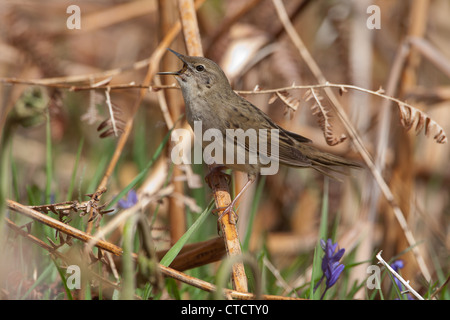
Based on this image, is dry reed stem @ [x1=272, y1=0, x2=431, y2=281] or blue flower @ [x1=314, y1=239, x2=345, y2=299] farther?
dry reed stem @ [x1=272, y1=0, x2=431, y2=281]

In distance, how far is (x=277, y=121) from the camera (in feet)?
14.1

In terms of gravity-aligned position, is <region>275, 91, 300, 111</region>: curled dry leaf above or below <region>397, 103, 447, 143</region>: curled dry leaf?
above

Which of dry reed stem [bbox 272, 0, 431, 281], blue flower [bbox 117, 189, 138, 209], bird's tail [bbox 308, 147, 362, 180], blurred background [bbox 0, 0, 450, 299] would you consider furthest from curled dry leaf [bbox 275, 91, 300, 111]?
blue flower [bbox 117, 189, 138, 209]

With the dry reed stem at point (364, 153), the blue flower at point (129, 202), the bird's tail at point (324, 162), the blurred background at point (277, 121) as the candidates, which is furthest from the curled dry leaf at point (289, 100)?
the blue flower at point (129, 202)

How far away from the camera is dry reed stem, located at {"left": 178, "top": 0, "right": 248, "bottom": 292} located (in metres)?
1.75

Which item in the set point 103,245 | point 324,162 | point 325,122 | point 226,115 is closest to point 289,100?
point 325,122

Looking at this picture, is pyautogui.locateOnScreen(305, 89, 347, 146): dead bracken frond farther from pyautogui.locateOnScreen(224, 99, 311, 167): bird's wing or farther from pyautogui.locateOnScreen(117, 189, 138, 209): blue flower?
pyautogui.locateOnScreen(117, 189, 138, 209): blue flower

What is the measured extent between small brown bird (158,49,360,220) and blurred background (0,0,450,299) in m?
0.15

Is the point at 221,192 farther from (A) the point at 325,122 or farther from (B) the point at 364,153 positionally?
(B) the point at 364,153

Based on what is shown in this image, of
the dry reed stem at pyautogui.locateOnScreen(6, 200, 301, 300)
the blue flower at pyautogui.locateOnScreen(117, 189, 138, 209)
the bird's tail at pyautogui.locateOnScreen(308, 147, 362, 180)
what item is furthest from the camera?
the bird's tail at pyautogui.locateOnScreen(308, 147, 362, 180)

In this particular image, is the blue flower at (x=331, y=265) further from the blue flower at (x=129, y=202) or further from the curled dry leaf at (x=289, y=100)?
the blue flower at (x=129, y=202)

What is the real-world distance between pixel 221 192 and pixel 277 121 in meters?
2.11

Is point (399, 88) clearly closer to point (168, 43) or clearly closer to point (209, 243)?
point (168, 43)
